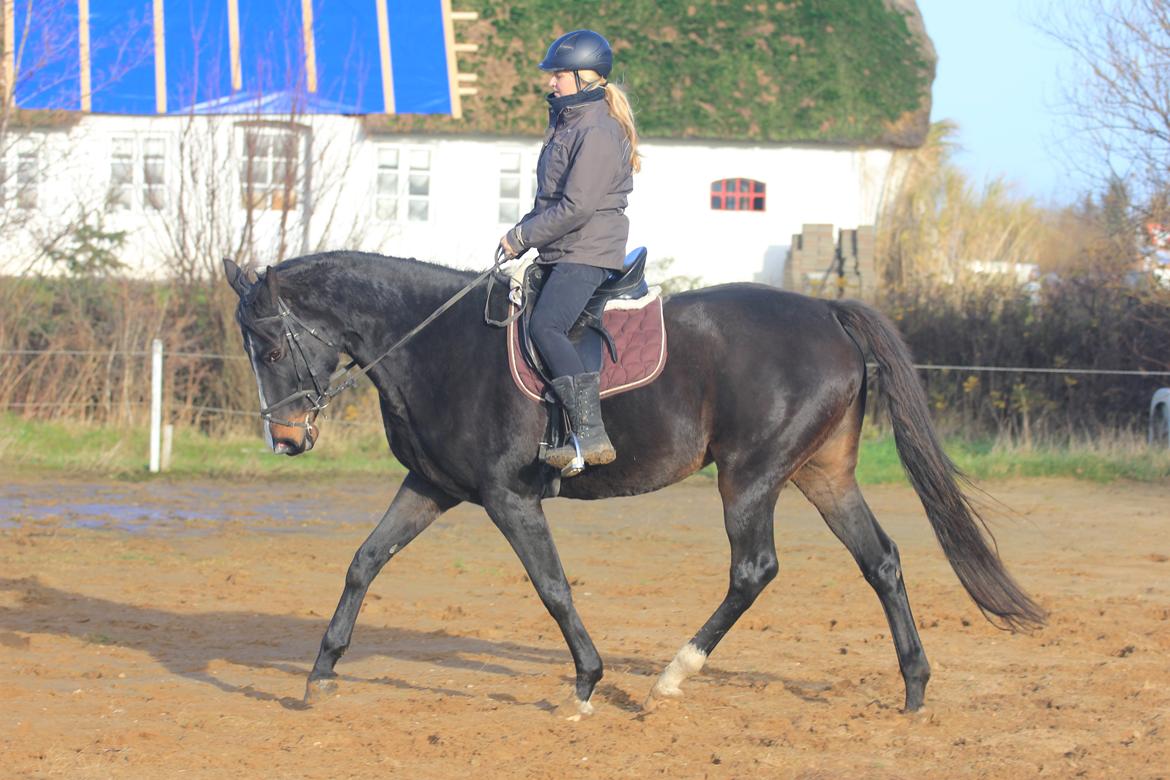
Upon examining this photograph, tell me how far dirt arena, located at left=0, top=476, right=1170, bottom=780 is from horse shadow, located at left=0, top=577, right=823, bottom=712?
0.03 meters

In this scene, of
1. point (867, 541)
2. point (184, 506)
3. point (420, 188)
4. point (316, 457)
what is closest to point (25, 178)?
point (316, 457)

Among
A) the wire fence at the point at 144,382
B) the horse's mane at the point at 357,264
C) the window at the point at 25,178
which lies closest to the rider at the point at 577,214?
the horse's mane at the point at 357,264

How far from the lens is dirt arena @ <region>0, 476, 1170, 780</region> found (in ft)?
17.7

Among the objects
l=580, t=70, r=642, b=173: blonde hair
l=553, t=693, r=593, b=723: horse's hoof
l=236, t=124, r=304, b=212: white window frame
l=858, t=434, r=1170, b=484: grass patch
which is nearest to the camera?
l=553, t=693, r=593, b=723: horse's hoof

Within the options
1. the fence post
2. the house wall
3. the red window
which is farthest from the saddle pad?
the red window

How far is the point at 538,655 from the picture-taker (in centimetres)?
753

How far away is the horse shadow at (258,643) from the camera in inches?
270

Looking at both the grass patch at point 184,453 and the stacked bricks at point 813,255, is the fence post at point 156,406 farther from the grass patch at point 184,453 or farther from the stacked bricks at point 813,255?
the stacked bricks at point 813,255

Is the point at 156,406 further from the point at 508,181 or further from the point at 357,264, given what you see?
the point at 508,181

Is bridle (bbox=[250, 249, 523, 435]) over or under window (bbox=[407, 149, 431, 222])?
under

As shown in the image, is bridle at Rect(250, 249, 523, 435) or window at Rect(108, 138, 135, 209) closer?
bridle at Rect(250, 249, 523, 435)

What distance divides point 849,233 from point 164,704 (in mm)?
21708

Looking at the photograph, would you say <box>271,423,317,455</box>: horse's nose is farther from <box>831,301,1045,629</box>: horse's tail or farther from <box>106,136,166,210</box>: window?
<box>106,136,166,210</box>: window

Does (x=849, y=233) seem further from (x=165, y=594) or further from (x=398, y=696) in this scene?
(x=398, y=696)
